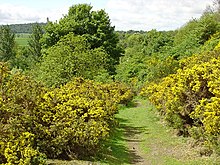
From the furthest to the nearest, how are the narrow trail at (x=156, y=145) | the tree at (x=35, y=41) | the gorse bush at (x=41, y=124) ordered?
the tree at (x=35, y=41), the narrow trail at (x=156, y=145), the gorse bush at (x=41, y=124)

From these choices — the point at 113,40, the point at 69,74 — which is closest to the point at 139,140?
the point at 69,74

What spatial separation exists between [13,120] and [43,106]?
7.33 ft

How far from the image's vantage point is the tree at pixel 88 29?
3953 cm

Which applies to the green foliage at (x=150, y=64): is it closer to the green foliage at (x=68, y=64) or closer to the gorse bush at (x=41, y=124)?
the green foliage at (x=68, y=64)

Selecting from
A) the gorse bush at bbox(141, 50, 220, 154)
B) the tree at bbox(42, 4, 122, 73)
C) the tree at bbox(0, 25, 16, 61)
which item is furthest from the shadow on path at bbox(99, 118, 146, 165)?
the tree at bbox(0, 25, 16, 61)

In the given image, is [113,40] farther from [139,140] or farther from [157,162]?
[157,162]

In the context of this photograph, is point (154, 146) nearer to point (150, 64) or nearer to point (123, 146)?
point (123, 146)

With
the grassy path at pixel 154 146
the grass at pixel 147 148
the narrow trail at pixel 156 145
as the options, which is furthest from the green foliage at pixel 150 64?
the grass at pixel 147 148

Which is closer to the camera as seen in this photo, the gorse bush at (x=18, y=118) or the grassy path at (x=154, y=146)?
the gorse bush at (x=18, y=118)

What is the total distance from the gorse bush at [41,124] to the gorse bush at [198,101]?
13.0 feet

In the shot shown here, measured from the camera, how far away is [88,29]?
40.4 m

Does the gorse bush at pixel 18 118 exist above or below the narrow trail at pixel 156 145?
above

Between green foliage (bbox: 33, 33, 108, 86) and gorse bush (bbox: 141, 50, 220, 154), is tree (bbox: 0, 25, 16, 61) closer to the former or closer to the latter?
green foliage (bbox: 33, 33, 108, 86)

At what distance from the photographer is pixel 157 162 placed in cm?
1380
